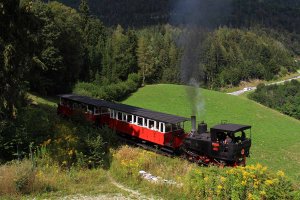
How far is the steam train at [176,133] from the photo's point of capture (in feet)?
69.6

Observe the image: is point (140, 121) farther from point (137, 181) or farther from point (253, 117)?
point (253, 117)

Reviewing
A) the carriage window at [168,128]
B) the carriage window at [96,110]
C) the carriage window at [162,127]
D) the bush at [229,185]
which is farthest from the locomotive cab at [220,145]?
the carriage window at [96,110]

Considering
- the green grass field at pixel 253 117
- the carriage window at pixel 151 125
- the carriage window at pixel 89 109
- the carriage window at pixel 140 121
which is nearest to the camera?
the carriage window at pixel 151 125

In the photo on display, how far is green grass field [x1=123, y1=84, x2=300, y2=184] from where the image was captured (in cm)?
3328

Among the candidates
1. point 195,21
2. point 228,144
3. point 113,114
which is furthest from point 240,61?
point 228,144

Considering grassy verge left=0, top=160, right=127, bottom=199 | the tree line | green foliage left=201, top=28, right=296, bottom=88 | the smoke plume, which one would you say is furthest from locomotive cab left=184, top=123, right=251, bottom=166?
green foliage left=201, top=28, right=296, bottom=88

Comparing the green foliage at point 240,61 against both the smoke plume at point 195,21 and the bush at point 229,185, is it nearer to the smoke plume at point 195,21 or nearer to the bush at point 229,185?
the smoke plume at point 195,21

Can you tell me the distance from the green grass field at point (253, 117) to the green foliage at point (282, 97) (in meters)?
40.1

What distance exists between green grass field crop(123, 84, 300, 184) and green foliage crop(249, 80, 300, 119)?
40.1 metres

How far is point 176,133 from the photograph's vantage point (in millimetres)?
24938

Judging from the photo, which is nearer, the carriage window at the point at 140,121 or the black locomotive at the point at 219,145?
the black locomotive at the point at 219,145

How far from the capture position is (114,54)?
2714 inches

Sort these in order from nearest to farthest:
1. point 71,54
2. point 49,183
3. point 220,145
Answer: point 49,183, point 220,145, point 71,54

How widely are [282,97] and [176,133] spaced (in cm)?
9419
